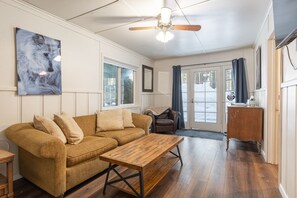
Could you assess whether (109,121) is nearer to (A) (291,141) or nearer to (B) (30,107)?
(B) (30,107)

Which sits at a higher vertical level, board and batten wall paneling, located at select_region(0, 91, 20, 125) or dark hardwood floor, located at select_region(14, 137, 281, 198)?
board and batten wall paneling, located at select_region(0, 91, 20, 125)

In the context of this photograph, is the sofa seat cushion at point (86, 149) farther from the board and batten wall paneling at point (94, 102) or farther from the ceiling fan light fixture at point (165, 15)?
the ceiling fan light fixture at point (165, 15)

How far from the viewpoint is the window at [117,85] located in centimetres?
388

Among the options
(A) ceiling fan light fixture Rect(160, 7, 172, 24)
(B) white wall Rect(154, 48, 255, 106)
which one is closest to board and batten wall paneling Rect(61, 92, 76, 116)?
(A) ceiling fan light fixture Rect(160, 7, 172, 24)

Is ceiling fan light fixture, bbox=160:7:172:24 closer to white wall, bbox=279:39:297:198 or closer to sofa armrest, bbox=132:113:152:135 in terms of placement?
white wall, bbox=279:39:297:198

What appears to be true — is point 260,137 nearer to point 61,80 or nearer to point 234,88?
point 234,88

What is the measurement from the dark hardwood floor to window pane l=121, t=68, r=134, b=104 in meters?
2.21

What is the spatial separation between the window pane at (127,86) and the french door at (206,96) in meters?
1.69

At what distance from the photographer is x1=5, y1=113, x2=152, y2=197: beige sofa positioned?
1645 mm

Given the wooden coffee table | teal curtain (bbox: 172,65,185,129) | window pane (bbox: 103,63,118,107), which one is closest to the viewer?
the wooden coffee table

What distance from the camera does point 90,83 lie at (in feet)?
10.8

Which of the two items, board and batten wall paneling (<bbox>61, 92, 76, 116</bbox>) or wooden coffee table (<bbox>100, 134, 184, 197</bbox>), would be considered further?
board and batten wall paneling (<bbox>61, 92, 76, 116</bbox>)

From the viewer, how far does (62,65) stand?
2.74 metres

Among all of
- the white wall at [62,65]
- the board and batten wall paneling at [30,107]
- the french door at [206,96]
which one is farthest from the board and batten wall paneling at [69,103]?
the french door at [206,96]
